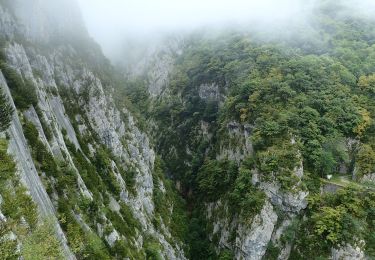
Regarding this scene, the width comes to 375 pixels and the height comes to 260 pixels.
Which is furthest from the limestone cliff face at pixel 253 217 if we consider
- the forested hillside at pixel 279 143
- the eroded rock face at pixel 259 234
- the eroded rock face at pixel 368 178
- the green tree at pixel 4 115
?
the green tree at pixel 4 115

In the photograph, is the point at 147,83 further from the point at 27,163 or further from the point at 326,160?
the point at 27,163

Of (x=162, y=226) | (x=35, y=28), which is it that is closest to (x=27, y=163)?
(x=35, y=28)

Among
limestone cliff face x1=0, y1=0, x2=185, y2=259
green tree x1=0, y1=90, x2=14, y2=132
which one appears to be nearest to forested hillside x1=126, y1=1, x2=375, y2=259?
limestone cliff face x1=0, y1=0, x2=185, y2=259

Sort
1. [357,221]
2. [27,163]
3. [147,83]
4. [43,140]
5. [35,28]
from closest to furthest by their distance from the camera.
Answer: [27,163]
[43,140]
[357,221]
[35,28]
[147,83]

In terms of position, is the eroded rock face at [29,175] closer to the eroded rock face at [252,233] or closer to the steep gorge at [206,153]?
the steep gorge at [206,153]

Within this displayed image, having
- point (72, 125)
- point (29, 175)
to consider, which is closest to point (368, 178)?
point (72, 125)

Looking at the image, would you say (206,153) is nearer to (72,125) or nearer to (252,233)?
(252,233)

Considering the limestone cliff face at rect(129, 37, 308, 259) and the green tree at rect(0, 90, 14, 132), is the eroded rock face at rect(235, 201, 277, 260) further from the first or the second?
the green tree at rect(0, 90, 14, 132)

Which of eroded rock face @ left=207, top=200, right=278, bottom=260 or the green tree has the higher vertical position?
the green tree
